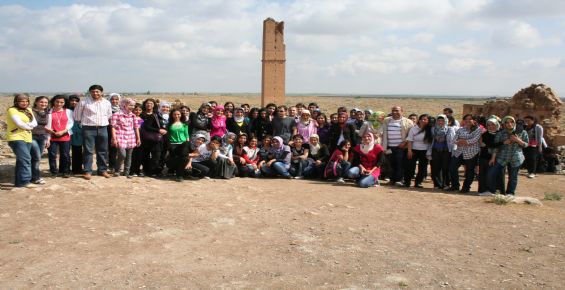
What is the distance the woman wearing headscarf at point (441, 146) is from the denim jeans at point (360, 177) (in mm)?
1349

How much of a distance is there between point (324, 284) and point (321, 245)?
103 centimetres

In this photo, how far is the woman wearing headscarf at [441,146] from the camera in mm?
8695

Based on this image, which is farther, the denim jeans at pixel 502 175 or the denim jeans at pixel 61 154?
the denim jeans at pixel 502 175

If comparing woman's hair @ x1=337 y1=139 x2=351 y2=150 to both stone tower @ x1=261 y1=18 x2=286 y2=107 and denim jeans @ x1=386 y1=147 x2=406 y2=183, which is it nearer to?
denim jeans @ x1=386 y1=147 x2=406 y2=183

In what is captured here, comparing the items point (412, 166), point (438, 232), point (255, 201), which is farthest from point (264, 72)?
point (438, 232)

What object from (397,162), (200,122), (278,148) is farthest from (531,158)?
(200,122)

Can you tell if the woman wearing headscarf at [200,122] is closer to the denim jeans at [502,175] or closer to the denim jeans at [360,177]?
the denim jeans at [360,177]

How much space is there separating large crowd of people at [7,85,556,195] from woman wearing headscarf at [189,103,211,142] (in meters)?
0.02

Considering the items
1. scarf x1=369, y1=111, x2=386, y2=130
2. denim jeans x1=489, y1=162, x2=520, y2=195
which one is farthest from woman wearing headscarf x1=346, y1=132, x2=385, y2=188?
denim jeans x1=489, y1=162, x2=520, y2=195

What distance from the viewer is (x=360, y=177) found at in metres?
8.74

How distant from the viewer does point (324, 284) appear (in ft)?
13.3

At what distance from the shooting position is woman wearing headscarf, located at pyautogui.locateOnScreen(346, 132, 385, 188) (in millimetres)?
8672

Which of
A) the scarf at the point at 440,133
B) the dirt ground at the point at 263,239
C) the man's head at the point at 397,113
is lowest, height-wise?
the dirt ground at the point at 263,239

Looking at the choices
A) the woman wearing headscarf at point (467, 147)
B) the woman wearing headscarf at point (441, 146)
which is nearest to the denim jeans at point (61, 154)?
the woman wearing headscarf at point (441, 146)
